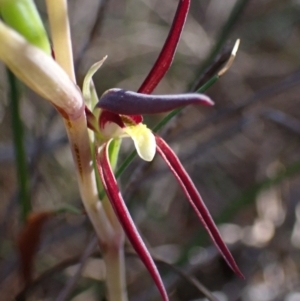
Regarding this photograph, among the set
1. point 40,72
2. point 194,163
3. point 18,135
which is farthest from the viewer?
point 194,163

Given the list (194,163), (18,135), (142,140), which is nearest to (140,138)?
(142,140)

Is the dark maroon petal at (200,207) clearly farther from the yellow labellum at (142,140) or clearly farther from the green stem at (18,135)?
the green stem at (18,135)

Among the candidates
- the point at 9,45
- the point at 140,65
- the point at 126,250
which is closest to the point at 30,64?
the point at 9,45

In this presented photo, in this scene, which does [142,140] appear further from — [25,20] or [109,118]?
[25,20]

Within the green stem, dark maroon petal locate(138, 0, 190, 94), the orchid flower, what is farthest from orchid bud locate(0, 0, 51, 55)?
the green stem

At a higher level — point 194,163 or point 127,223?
point 127,223

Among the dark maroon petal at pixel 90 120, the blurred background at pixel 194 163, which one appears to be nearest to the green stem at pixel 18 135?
the blurred background at pixel 194 163

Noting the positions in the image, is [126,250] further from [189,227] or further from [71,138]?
[189,227]
